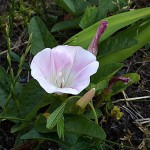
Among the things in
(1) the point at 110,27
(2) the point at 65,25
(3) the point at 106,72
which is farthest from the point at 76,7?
(3) the point at 106,72

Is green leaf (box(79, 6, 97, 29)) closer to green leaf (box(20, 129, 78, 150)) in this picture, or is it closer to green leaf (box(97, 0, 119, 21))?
green leaf (box(97, 0, 119, 21))

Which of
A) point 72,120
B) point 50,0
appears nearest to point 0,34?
point 50,0

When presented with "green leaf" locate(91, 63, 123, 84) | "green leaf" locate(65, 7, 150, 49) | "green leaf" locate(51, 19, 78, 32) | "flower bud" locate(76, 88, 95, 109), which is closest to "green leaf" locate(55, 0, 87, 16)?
"green leaf" locate(51, 19, 78, 32)

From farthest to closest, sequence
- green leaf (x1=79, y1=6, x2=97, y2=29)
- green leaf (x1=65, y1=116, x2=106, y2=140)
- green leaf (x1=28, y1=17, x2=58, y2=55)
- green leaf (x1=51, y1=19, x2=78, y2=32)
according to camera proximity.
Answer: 1. green leaf (x1=51, y1=19, x2=78, y2=32)
2. green leaf (x1=79, y1=6, x2=97, y2=29)
3. green leaf (x1=28, y1=17, x2=58, y2=55)
4. green leaf (x1=65, y1=116, x2=106, y2=140)

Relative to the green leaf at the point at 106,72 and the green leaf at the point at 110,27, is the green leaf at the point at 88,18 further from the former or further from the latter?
the green leaf at the point at 106,72

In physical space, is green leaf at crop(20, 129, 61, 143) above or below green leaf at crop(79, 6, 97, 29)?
below
